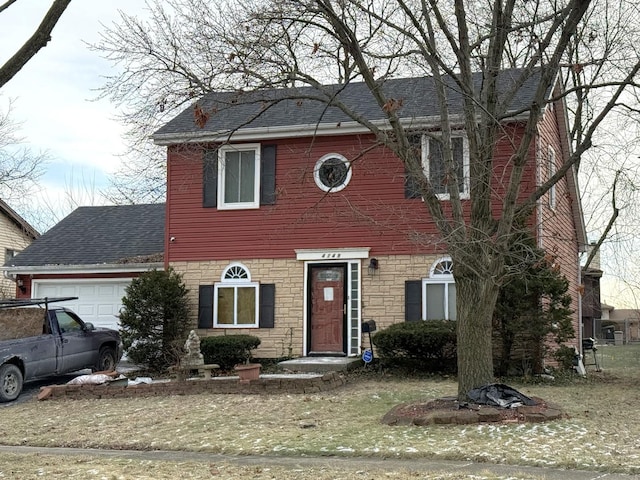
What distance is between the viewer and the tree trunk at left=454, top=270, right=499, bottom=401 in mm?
11445

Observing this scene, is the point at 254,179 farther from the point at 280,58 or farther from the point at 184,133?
the point at 280,58

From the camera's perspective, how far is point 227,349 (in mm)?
16969

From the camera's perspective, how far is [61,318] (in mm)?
16078

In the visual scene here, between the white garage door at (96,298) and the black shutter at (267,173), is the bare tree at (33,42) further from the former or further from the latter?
the white garage door at (96,298)

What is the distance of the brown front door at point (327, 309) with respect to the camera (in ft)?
58.0

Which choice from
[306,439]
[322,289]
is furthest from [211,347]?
[306,439]

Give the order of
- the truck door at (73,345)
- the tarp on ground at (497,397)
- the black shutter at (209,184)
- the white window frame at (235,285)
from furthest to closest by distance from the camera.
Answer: the black shutter at (209,184), the white window frame at (235,285), the truck door at (73,345), the tarp on ground at (497,397)

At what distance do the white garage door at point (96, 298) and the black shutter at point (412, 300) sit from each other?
25.2 ft

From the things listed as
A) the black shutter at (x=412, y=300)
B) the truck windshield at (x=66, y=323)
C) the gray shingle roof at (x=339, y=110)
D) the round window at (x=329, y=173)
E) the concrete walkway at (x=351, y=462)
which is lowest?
the concrete walkway at (x=351, y=462)

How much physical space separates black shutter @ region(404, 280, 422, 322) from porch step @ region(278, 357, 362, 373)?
1.48 m

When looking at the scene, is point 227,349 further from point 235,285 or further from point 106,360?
point 106,360

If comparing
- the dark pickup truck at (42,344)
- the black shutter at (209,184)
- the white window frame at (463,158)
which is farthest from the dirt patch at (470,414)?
the black shutter at (209,184)

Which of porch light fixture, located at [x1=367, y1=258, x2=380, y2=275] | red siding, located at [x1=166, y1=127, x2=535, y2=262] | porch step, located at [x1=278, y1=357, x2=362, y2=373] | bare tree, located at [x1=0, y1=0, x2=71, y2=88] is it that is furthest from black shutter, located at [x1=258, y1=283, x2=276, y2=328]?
bare tree, located at [x1=0, y1=0, x2=71, y2=88]

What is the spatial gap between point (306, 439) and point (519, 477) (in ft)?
10.3
